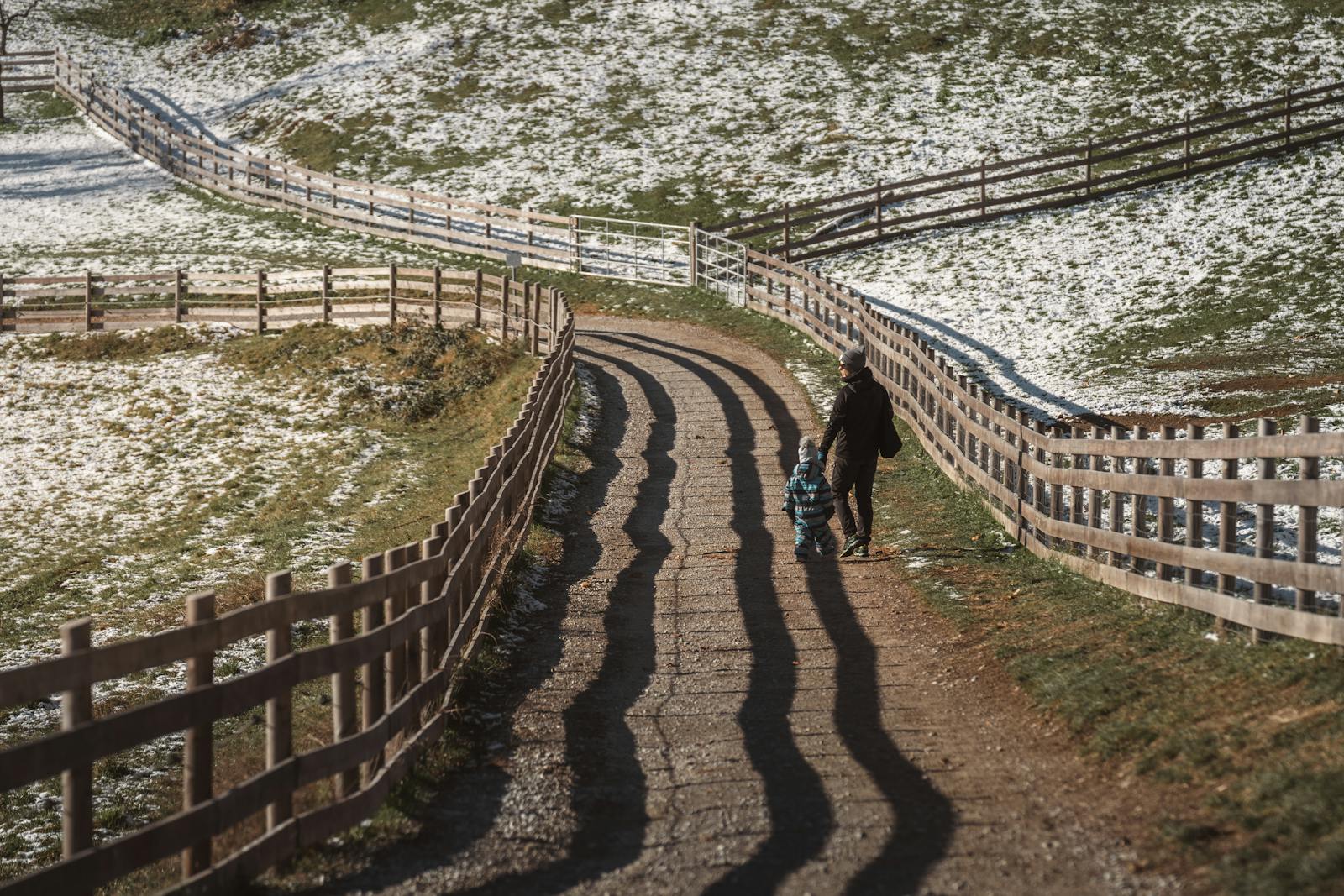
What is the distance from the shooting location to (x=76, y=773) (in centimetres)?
502

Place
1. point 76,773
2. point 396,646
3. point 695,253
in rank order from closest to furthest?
1. point 76,773
2. point 396,646
3. point 695,253

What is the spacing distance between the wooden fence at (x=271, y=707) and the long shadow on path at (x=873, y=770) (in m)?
1.88

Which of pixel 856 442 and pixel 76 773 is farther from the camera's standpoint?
pixel 856 442

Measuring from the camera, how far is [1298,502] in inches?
305

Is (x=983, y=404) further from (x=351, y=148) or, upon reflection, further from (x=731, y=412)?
(x=351, y=148)

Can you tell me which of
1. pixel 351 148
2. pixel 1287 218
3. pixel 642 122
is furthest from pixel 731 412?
pixel 351 148

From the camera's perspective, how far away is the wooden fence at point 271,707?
4977 millimetres

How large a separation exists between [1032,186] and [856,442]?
2490cm

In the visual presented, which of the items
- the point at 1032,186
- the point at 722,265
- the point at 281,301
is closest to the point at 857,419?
the point at 281,301

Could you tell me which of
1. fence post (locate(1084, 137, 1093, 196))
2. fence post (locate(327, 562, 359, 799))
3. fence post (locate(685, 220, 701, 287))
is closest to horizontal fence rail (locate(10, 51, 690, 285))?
fence post (locate(685, 220, 701, 287))

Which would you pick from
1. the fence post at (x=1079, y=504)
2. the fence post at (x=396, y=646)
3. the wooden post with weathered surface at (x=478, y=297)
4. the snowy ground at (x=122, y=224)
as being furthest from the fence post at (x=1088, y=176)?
the fence post at (x=396, y=646)

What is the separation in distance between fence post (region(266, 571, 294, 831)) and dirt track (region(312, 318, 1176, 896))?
42 cm

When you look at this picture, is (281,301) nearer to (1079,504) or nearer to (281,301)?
(281,301)

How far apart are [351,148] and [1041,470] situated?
3878 cm
